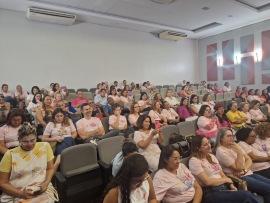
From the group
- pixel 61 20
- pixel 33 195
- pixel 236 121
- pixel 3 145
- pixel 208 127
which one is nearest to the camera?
pixel 33 195

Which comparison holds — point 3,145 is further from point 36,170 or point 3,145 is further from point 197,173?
point 197,173

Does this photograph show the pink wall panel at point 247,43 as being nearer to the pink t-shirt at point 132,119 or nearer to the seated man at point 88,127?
the pink t-shirt at point 132,119

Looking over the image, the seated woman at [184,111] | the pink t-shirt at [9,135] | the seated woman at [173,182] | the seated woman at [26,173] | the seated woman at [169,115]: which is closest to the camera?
the seated woman at [26,173]

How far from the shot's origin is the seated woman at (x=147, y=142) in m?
2.64

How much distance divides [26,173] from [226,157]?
190cm

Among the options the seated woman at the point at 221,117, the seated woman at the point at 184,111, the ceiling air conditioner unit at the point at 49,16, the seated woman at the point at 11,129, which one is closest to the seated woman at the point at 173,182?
the seated woman at the point at 11,129

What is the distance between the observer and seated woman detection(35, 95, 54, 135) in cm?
372

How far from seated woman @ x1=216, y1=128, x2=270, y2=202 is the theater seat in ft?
4.48

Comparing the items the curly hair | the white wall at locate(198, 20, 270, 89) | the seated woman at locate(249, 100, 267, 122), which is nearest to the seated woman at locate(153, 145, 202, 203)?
the curly hair

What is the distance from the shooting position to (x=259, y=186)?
217 cm

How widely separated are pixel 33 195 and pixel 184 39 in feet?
35.4

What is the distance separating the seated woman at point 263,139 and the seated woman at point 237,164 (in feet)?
1.12

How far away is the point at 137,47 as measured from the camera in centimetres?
959

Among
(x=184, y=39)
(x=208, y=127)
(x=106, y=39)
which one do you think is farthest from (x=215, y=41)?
(x=208, y=127)
